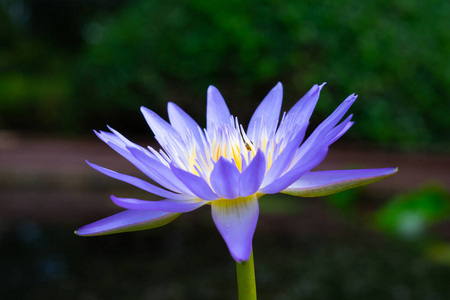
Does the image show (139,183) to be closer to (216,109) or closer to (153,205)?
(153,205)

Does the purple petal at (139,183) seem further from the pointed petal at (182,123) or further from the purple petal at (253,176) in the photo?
the pointed petal at (182,123)

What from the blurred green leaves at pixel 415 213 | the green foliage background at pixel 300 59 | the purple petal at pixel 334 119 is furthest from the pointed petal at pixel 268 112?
the green foliage background at pixel 300 59

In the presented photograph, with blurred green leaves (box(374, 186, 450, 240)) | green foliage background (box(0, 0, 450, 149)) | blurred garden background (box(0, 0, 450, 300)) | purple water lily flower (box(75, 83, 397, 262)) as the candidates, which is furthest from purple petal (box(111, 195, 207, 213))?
green foliage background (box(0, 0, 450, 149))

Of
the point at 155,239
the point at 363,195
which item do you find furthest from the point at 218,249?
the point at 363,195

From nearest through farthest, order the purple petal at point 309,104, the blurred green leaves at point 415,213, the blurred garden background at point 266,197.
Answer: the purple petal at point 309,104 < the blurred garden background at point 266,197 < the blurred green leaves at point 415,213

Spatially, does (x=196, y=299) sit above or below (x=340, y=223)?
below

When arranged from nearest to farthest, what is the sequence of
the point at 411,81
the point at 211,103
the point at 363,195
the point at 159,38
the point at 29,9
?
the point at 211,103 < the point at 363,195 < the point at 411,81 < the point at 159,38 < the point at 29,9

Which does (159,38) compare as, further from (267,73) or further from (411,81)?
(411,81)

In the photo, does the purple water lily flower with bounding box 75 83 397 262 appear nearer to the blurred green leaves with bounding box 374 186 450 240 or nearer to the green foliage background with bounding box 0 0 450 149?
the blurred green leaves with bounding box 374 186 450 240
